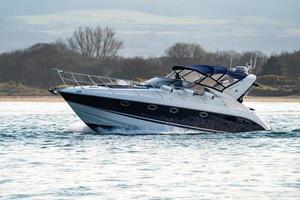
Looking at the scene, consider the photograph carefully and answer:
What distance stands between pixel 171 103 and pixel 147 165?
868 cm

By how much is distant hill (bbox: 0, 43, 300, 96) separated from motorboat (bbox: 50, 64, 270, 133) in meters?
56.6

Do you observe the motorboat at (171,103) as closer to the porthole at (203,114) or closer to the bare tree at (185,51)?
the porthole at (203,114)

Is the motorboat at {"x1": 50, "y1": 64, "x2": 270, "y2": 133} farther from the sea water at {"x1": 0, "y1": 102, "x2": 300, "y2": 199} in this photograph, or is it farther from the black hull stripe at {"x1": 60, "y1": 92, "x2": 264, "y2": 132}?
the sea water at {"x1": 0, "y1": 102, "x2": 300, "y2": 199}

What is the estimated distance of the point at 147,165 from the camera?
27.5m

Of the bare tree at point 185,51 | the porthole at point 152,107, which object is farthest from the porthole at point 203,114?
the bare tree at point 185,51

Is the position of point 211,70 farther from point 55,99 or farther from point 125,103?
point 55,99

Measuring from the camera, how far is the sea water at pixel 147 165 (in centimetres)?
2223

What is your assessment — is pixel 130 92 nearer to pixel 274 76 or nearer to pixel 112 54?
pixel 274 76

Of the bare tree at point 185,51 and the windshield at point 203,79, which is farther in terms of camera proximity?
the bare tree at point 185,51

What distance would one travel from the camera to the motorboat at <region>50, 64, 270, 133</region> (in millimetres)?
35875

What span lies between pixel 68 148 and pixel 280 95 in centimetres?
6568

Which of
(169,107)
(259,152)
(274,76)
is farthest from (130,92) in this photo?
(274,76)

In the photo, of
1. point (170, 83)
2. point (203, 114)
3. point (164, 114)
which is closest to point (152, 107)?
point (164, 114)

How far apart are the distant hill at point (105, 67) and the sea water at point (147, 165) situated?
2295 inches
